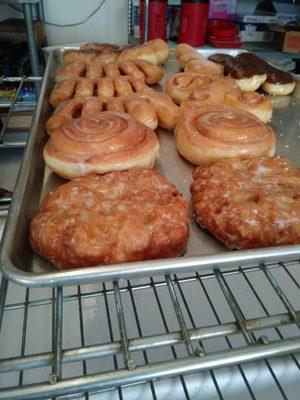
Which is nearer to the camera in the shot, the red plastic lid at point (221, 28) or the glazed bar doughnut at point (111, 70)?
the glazed bar doughnut at point (111, 70)

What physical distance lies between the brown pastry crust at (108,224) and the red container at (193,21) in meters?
2.59

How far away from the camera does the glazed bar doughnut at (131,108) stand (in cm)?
144

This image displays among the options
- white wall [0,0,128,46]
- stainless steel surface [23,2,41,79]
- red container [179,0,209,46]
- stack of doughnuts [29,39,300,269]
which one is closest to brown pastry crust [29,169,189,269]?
stack of doughnuts [29,39,300,269]

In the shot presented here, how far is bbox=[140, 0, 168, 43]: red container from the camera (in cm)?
297

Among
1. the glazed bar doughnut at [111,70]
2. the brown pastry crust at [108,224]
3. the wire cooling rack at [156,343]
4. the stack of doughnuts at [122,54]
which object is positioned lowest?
the wire cooling rack at [156,343]

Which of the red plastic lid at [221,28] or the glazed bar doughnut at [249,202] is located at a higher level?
the red plastic lid at [221,28]

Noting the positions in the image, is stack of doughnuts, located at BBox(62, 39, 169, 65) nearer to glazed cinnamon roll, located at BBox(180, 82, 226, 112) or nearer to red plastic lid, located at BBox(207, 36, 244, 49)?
glazed cinnamon roll, located at BBox(180, 82, 226, 112)

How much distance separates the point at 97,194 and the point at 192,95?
868 millimetres

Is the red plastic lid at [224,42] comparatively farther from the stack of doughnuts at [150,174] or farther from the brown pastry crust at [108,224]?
the brown pastry crust at [108,224]

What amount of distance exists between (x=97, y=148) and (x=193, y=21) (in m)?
2.47

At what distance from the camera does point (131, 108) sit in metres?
1.48

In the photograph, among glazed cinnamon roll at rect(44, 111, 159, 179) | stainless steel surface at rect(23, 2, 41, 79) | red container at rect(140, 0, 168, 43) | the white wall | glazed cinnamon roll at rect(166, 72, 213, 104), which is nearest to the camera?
glazed cinnamon roll at rect(44, 111, 159, 179)

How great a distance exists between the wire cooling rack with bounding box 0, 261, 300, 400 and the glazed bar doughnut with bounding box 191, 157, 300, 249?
4.1 inches

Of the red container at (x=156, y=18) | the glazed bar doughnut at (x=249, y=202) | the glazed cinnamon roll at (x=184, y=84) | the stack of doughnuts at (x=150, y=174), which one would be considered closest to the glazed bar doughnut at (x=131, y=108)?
the stack of doughnuts at (x=150, y=174)
